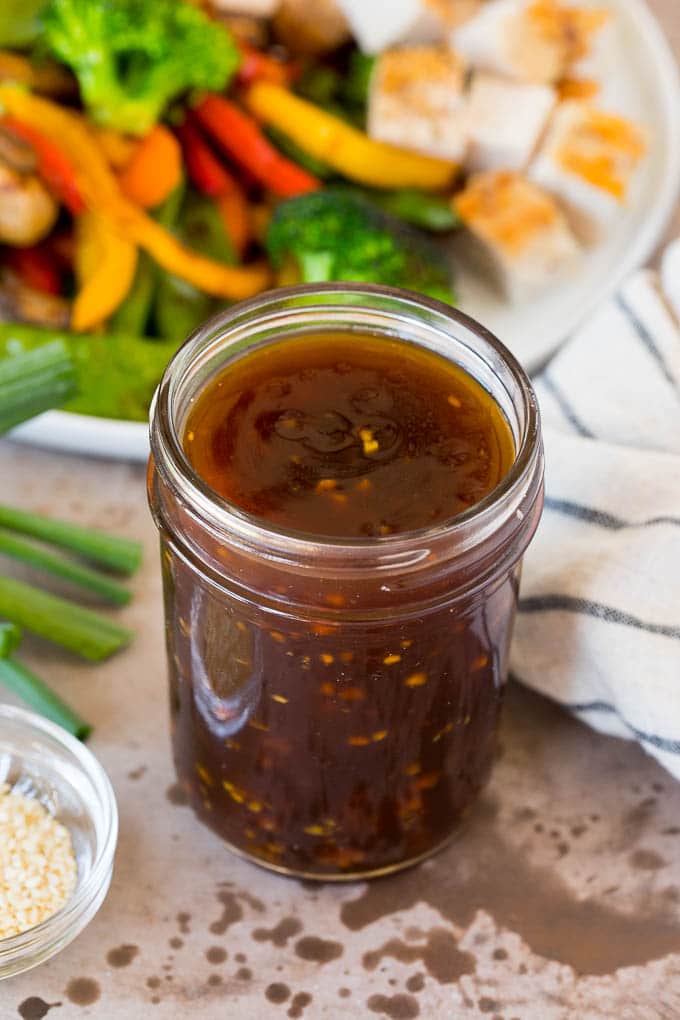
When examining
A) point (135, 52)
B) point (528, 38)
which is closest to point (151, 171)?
point (135, 52)

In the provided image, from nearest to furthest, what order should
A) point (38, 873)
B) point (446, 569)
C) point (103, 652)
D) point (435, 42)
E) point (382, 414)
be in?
point (446, 569), point (382, 414), point (38, 873), point (103, 652), point (435, 42)

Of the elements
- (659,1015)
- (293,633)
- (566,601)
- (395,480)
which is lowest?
(659,1015)

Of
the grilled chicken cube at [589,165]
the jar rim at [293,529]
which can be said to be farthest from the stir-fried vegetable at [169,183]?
the jar rim at [293,529]

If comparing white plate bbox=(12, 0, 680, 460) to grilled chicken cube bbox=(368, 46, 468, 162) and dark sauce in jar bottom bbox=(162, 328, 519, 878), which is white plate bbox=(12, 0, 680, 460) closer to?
grilled chicken cube bbox=(368, 46, 468, 162)

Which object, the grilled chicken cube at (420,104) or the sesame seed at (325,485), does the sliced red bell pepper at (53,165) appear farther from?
the sesame seed at (325,485)

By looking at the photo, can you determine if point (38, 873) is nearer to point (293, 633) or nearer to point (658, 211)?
point (293, 633)

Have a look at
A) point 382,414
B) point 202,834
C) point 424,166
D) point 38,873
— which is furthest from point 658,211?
point 38,873

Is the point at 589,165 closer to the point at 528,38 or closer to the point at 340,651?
the point at 528,38
